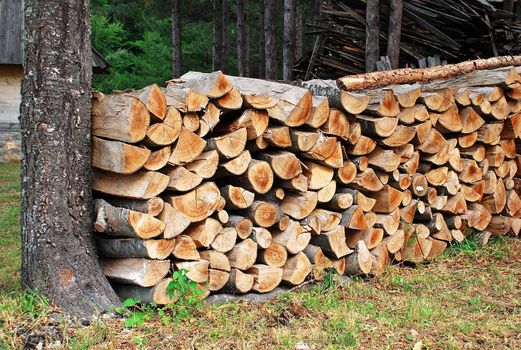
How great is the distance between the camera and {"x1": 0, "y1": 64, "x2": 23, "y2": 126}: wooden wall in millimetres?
15688

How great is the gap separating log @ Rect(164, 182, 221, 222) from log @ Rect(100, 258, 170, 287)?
0.40 meters

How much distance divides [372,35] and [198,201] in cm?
701

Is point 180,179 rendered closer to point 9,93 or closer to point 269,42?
point 269,42

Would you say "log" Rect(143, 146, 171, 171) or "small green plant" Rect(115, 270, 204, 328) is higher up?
"log" Rect(143, 146, 171, 171)

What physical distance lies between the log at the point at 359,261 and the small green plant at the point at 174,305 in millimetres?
1627

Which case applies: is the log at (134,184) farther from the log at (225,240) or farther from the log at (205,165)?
the log at (225,240)

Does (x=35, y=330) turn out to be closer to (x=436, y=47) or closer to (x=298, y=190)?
(x=298, y=190)

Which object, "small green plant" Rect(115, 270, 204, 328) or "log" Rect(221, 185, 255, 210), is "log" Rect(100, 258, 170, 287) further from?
"log" Rect(221, 185, 255, 210)

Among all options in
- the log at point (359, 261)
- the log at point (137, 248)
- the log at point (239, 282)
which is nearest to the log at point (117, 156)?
the log at point (137, 248)

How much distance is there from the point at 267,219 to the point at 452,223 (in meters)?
2.54

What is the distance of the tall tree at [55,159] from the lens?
429cm

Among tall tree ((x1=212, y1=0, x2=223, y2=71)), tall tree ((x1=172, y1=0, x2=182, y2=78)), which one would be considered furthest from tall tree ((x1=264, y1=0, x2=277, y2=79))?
tall tree ((x1=172, y1=0, x2=182, y2=78))

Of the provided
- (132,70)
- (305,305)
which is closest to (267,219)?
(305,305)

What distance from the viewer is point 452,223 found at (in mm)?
6691
